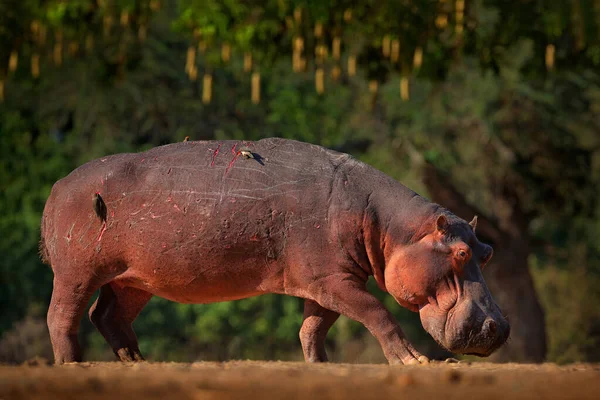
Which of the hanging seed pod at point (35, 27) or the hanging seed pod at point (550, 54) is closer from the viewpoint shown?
the hanging seed pod at point (550, 54)

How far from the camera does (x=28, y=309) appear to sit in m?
24.5

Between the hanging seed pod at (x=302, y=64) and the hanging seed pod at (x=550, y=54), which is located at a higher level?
the hanging seed pod at (x=550, y=54)

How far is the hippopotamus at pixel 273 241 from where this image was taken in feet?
26.6

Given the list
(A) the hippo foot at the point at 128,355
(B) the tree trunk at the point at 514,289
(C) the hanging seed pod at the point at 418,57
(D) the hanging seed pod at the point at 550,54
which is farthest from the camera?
(B) the tree trunk at the point at 514,289

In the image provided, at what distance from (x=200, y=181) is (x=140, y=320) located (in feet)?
58.6

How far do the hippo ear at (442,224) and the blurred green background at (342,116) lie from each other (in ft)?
21.5

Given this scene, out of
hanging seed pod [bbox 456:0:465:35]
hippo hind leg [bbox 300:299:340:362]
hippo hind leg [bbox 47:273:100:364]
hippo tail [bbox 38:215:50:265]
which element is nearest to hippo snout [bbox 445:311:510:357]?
hippo hind leg [bbox 300:299:340:362]

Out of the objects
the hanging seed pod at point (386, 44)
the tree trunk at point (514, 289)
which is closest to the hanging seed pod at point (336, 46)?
the hanging seed pod at point (386, 44)

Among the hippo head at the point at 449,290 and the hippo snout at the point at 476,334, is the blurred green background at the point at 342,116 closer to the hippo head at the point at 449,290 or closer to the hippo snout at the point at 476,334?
the hippo head at the point at 449,290

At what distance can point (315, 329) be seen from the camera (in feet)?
28.7

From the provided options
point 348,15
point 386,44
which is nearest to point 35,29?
point 348,15

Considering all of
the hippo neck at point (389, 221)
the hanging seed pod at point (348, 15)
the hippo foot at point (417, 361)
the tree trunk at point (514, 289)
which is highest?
the hippo neck at point (389, 221)

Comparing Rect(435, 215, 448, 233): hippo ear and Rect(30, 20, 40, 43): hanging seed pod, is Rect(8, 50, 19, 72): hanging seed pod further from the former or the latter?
Rect(435, 215, 448, 233): hippo ear

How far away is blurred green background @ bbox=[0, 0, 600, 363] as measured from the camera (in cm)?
1628
